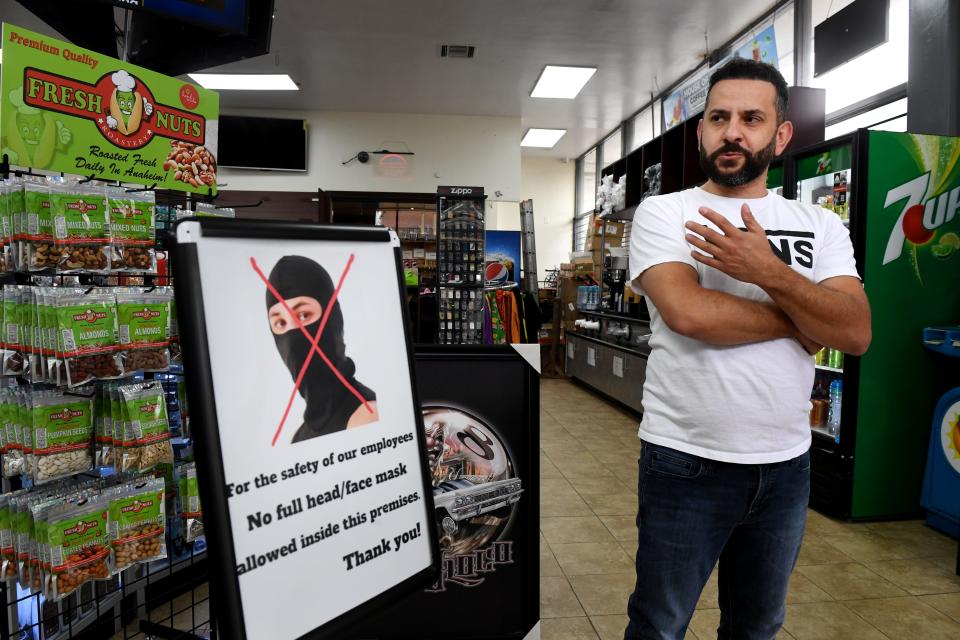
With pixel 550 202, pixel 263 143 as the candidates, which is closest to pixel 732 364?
pixel 263 143

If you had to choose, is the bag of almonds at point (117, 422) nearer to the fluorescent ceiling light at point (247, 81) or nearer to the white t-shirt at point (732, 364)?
the white t-shirt at point (732, 364)

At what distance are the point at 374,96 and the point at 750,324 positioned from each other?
8.42m

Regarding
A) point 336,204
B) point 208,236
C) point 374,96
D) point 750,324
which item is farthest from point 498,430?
point 336,204

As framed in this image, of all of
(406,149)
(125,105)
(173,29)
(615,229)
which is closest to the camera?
(125,105)

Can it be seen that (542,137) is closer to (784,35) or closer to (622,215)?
(622,215)

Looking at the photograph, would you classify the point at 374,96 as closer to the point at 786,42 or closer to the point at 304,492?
the point at 786,42

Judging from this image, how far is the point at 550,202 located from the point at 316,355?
1247cm

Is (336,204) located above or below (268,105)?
below

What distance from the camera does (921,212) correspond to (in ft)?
11.3

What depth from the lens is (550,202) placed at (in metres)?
13.1

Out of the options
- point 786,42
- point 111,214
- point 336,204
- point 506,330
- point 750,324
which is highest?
point 786,42

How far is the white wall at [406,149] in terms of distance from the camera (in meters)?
9.64

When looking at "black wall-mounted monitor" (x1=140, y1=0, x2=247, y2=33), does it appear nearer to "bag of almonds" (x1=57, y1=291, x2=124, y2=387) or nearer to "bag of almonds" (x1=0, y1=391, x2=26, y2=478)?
"bag of almonds" (x1=57, y1=291, x2=124, y2=387)

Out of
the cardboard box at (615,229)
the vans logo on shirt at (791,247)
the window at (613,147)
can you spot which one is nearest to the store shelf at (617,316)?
the cardboard box at (615,229)
